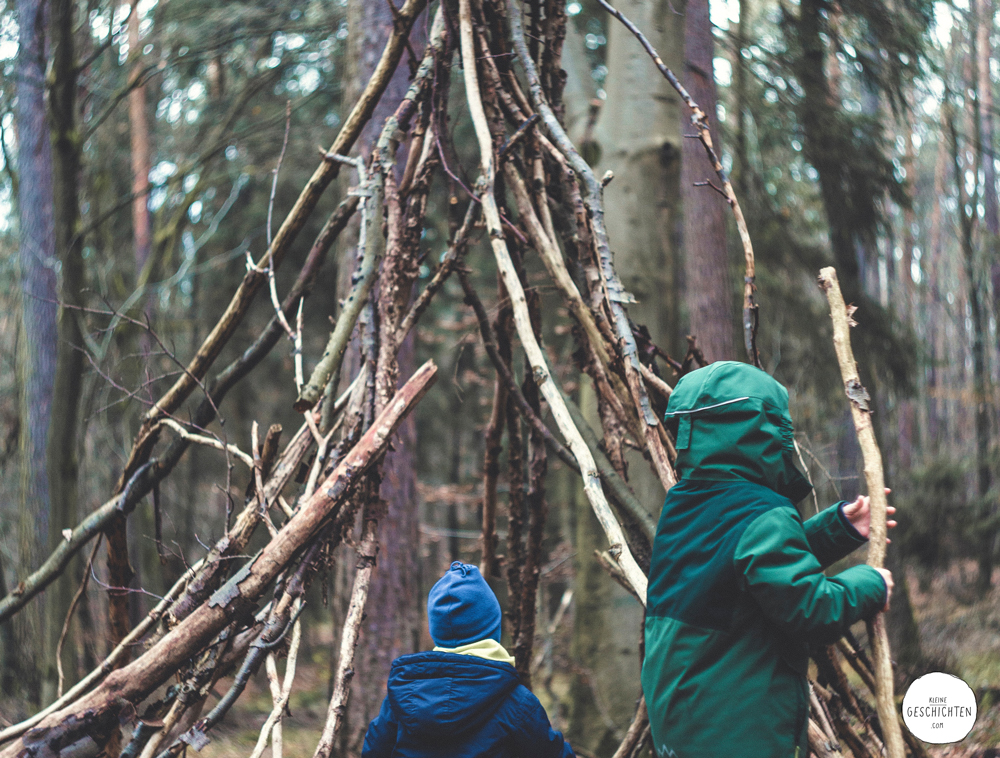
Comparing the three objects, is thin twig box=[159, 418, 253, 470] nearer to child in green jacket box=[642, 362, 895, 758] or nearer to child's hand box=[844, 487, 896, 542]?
child in green jacket box=[642, 362, 895, 758]

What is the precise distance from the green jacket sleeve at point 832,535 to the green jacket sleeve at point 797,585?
0.12 metres

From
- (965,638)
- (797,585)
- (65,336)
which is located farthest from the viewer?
(965,638)

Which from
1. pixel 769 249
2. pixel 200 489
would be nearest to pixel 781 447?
pixel 769 249

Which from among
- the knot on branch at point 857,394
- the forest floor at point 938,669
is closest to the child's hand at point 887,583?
the knot on branch at point 857,394

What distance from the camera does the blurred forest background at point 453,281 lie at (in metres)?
3.41

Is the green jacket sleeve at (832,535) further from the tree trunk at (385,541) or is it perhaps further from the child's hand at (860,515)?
the tree trunk at (385,541)

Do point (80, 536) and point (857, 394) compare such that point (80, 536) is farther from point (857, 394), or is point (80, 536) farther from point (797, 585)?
point (857, 394)

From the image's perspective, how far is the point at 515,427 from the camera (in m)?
3.23

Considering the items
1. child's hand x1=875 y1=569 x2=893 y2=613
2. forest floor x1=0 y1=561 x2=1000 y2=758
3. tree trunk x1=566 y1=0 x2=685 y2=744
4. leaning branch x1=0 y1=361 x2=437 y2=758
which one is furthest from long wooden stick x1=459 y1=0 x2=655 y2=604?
forest floor x1=0 y1=561 x2=1000 y2=758

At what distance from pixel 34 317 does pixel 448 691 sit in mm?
6955

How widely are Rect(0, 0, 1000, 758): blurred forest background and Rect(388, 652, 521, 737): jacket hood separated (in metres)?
0.41

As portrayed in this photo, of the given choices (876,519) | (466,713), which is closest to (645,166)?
(876,519)

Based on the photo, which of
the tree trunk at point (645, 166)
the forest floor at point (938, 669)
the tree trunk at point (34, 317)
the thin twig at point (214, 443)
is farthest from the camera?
the tree trunk at point (34, 317)

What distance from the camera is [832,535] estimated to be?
5.75 feet
